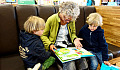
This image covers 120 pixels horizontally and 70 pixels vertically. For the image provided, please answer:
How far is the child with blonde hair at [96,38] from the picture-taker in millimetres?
1394

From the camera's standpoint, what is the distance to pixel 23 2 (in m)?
1.78

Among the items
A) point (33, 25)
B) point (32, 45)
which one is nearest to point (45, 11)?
point (33, 25)

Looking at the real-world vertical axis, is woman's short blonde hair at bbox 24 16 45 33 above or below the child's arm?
above

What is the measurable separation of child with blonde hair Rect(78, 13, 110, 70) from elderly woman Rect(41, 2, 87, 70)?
143 mm

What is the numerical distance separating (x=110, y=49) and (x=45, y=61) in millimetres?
1089

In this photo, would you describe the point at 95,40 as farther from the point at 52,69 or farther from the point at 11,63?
the point at 11,63

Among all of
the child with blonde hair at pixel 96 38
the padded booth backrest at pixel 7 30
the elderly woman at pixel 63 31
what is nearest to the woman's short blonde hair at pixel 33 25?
the elderly woman at pixel 63 31

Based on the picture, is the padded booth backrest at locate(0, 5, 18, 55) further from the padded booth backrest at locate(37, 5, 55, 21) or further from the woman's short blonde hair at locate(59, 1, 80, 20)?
the woman's short blonde hair at locate(59, 1, 80, 20)

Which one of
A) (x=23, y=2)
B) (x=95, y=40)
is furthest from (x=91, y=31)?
(x=23, y=2)

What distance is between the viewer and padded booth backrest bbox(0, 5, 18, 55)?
4.57 feet

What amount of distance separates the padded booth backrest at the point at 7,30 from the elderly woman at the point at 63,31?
0.41 metres

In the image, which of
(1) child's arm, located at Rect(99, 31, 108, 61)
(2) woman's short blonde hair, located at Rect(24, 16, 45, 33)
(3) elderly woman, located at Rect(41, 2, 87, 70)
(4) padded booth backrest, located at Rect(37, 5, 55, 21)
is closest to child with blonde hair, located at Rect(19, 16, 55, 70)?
(2) woman's short blonde hair, located at Rect(24, 16, 45, 33)

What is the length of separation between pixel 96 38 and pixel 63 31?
0.47 m

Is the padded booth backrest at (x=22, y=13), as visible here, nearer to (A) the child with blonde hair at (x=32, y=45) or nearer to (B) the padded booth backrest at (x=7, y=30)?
(B) the padded booth backrest at (x=7, y=30)
